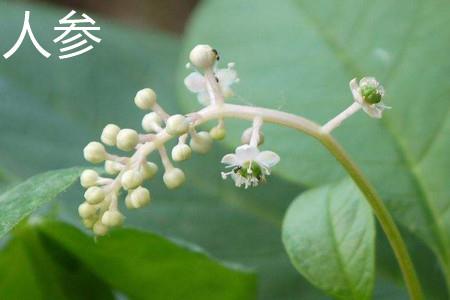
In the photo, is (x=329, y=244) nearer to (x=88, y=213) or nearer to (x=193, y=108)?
(x=88, y=213)

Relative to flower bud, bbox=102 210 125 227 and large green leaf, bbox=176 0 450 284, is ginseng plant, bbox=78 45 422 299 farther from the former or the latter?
large green leaf, bbox=176 0 450 284

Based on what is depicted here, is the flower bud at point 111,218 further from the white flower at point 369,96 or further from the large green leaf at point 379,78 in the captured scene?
the large green leaf at point 379,78

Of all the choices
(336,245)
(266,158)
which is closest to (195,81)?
(266,158)

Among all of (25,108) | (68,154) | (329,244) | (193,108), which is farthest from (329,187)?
(25,108)

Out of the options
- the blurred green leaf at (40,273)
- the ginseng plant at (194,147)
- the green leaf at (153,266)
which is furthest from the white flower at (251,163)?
the blurred green leaf at (40,273)

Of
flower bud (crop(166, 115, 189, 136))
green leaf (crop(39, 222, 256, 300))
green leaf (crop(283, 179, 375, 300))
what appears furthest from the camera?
green leaf (crop(39, 222, 256, 300))

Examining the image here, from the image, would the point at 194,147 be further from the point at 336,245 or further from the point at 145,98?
the point at 336,245

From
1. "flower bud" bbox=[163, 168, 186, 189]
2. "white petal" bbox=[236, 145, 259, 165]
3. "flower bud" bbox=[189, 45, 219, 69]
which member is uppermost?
"flower bud" bbox=[189, 45, 219, 69]

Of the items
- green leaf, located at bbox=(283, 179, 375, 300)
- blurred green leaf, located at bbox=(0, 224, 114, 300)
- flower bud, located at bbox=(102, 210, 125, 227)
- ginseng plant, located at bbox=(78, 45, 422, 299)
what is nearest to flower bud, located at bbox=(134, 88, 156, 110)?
ginseng plant, located at bbox=(78, 45, 422, 299)
